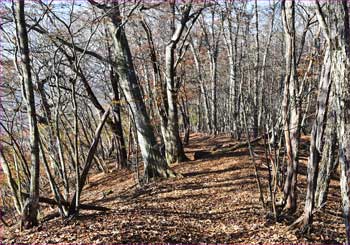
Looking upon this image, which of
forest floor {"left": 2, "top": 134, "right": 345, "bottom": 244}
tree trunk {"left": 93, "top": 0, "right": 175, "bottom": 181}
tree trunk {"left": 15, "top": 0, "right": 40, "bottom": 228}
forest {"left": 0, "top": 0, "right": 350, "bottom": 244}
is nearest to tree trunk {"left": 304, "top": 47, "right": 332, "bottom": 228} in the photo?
forest {"left": 0, "top": 0, "right": 350, "bottom": 244}

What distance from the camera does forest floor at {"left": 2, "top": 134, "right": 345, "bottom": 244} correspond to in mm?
4414

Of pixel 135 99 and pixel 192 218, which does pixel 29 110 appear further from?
pixel 135 99

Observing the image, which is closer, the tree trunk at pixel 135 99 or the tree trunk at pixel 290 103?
the tree trunk at pixel 290 103

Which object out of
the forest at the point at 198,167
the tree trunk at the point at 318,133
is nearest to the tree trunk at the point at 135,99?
the forest at the point at 198,167

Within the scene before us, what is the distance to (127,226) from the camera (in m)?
4.83

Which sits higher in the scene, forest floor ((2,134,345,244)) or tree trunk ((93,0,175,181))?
tree trunk ((93,0,175,181))

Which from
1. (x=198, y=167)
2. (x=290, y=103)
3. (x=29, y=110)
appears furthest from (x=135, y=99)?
(x=290, y=103)

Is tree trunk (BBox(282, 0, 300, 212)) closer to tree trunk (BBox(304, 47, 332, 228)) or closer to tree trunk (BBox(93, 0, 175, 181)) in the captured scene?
tree trunk (BBox(304, 47, 332, 228))

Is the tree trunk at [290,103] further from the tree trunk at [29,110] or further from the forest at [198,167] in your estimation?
the tree trunk at [29,110]

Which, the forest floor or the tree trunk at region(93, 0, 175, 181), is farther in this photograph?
the tree trunk at region(93, 0, 175, 181)

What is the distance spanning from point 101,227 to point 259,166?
538cm

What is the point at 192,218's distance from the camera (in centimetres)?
557

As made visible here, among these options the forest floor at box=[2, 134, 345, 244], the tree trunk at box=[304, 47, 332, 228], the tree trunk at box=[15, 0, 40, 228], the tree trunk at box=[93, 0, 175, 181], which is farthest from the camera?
the tree trunk at box=[93, 0, 175, 181]

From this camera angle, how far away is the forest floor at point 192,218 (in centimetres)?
441
